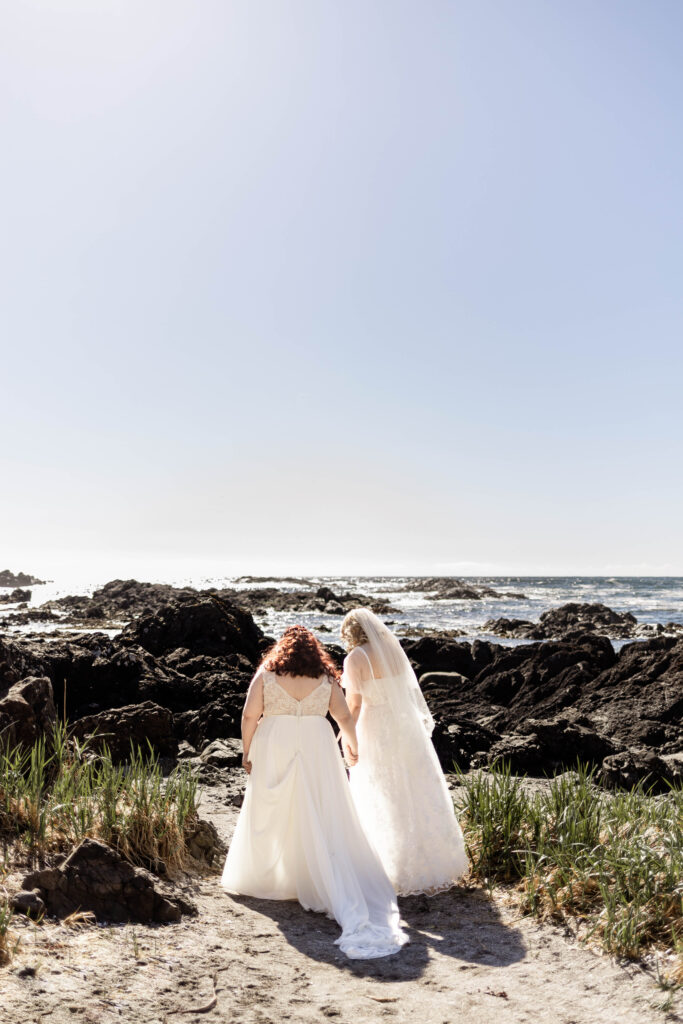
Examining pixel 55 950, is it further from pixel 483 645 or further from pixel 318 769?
pixel 483 645

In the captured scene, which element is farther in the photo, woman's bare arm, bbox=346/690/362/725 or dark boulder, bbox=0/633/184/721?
dark boulder, bbox=0/633/184/721

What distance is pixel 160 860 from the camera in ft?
19.5

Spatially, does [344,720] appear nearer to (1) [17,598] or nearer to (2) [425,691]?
(2) [425,691]

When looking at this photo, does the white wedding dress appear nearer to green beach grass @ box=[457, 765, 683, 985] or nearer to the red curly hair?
the red curly hair

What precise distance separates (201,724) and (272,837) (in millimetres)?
7165

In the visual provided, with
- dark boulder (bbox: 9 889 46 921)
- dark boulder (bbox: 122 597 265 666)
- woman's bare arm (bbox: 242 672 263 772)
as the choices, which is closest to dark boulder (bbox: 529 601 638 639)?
dark boulder (bbox: 122 597 265 666)

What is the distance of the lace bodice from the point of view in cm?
632

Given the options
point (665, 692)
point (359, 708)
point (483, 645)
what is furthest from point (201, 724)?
point (483, 645)

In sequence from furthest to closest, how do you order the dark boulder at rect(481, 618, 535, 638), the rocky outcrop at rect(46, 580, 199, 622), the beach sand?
1. the rocky outcrop at rect(46, 580, 199, 622)
2. the dark boulder at rect(481, 618, 535, 638)
3. the beach sand

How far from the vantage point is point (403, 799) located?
6727 millimetres

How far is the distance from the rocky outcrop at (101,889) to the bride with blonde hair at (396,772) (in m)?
1.99

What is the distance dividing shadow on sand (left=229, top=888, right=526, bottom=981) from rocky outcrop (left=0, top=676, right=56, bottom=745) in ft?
9.56

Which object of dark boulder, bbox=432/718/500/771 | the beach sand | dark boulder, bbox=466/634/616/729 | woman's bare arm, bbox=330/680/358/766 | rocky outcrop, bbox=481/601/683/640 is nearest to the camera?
the beach sand

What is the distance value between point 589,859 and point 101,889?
339cm
